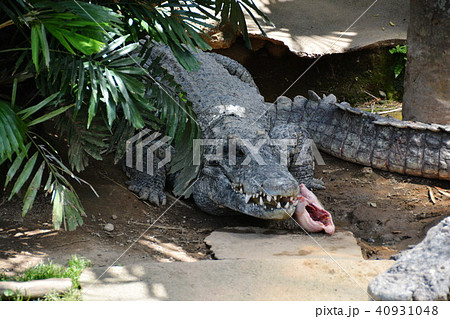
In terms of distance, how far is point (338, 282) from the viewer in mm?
3061

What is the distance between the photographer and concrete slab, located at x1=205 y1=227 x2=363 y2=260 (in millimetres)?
3896

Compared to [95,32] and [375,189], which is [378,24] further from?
[95,32]

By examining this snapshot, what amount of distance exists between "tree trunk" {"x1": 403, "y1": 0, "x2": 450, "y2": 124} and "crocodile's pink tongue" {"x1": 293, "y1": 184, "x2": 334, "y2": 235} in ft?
6.20

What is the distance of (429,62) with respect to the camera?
557 cm

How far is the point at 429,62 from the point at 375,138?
0.91 metres

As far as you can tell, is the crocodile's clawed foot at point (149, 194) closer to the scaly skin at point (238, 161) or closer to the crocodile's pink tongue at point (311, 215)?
the scaly skin at point (238, 161)

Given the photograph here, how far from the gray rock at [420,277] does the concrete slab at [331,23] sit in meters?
4.90

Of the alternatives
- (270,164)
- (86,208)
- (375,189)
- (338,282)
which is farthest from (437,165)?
(86,208)

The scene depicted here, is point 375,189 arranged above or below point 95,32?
below

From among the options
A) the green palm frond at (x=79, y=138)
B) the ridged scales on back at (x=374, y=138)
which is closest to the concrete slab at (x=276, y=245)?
the green palm frond at (x=79, y=138)

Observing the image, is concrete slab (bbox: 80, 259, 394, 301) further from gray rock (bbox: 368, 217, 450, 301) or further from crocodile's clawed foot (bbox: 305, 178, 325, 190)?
crocodile's clawed foot (bbox: 305, 178, 325, 190)

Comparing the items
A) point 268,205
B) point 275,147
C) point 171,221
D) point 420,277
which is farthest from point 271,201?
point 420,277

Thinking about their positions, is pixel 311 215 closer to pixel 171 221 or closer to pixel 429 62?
pixel 171 221

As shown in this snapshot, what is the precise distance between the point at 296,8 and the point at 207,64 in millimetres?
2335
